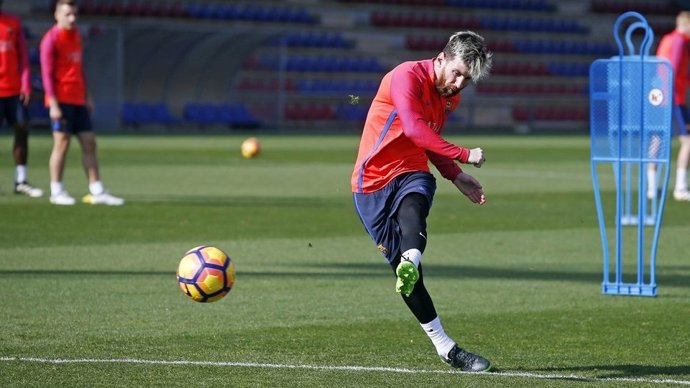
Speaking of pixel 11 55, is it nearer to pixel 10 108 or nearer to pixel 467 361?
pixel 10 108

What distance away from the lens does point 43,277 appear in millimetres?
10188

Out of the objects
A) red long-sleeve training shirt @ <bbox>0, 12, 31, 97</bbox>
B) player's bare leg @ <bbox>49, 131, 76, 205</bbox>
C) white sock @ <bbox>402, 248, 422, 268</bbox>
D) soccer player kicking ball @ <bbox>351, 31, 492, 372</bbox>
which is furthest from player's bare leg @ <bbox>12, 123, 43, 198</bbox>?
white sock @ <bbox>402, 248, 422, 268</bbox>

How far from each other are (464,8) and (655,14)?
9.20m

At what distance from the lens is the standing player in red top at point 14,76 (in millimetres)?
16391

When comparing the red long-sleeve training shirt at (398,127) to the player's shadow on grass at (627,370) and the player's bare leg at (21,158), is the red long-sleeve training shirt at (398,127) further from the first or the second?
the player's bare leg at (21,158)

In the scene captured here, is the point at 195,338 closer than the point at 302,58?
Yes

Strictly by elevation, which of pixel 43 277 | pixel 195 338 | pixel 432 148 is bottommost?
pixel 43 277

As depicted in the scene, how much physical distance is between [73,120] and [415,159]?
9.28 metres

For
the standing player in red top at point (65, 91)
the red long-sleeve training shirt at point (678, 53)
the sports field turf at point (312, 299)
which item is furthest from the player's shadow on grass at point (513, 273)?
the red long-sleeve training shirt at point (678, 53)

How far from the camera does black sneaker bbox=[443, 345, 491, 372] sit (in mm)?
6746

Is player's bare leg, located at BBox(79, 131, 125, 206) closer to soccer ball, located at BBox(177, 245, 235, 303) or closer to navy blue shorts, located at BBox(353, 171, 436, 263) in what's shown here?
soccer ball, located at BBox(177, 245, 235, 303)

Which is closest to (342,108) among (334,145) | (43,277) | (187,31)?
(187,31)

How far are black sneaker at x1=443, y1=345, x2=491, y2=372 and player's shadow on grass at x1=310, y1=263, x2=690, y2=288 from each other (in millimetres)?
3986

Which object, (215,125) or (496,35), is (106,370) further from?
(496,35)
